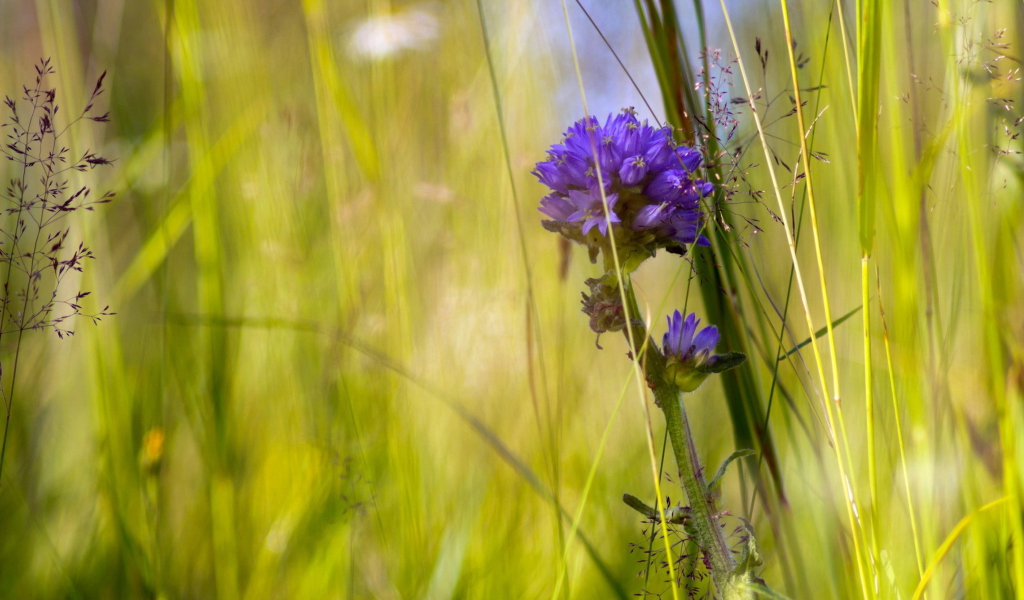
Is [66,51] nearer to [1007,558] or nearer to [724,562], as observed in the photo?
[724,562]

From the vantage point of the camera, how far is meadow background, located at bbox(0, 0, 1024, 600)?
749 millimetres

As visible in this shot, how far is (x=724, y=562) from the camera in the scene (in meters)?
0.61

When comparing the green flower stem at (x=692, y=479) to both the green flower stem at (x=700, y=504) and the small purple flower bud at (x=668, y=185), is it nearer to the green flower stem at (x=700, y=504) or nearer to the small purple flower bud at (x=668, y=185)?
the green flower stem at (x=700, y=504)

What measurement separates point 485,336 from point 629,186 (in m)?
0.79

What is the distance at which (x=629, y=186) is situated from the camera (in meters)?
0.69

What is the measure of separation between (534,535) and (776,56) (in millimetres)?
907

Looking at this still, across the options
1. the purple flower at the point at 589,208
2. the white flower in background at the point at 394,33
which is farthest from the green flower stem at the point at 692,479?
the white flower in background at the point at 394,33

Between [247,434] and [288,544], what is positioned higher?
[247,434]

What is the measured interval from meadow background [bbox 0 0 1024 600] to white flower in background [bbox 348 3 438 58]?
0.05 ft

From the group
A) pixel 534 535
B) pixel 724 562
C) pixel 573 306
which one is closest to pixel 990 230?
pixel 724 562

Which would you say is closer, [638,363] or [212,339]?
[638,363]

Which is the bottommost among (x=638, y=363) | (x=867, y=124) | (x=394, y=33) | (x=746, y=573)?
(x=746, y=573)

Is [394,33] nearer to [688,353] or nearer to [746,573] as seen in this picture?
[688,353]

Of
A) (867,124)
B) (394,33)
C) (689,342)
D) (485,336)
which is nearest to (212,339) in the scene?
(485,336)
